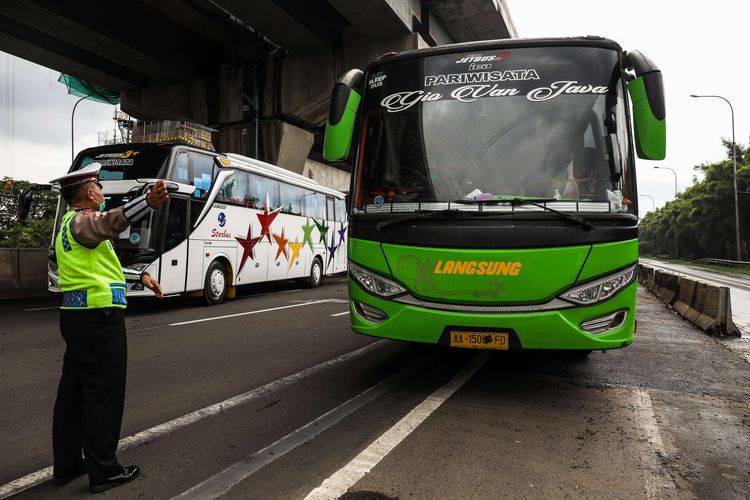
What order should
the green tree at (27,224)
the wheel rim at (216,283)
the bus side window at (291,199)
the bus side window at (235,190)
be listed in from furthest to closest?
the green tree at (27,224)
the bus side window at (291,199)
the bus side window at (235,190)
the wheel rim at (216,283)

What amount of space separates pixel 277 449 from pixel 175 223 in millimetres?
8368

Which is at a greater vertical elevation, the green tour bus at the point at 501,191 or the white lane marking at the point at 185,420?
the green tour bus at the point at 501,191

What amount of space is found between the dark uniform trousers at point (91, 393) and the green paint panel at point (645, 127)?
439 centimetres

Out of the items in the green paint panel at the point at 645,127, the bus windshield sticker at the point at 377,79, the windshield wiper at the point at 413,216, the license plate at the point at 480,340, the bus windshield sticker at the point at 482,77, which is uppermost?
the bus windshield sticker at the point at 377,79

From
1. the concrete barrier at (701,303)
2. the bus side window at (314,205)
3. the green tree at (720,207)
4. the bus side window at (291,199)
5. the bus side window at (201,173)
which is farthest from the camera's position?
the green tree at (720,207)

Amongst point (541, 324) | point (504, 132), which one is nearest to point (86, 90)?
point (504, 132)

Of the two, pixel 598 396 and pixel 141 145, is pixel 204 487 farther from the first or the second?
pixel 141 145

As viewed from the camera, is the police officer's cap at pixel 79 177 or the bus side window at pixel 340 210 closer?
the police officer's cap at pixel 79 177

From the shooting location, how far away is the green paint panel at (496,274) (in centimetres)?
426

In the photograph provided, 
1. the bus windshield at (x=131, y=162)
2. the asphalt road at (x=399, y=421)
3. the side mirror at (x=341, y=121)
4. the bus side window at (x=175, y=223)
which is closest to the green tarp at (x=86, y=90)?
the bus windshield at (x=131, y=162)

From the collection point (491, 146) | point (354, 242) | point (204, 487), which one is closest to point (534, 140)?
point (491, 146)

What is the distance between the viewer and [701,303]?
10.2 metres

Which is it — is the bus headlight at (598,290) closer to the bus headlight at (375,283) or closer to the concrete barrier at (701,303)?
the bus headlight at (375,283)

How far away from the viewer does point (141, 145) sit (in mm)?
10836
